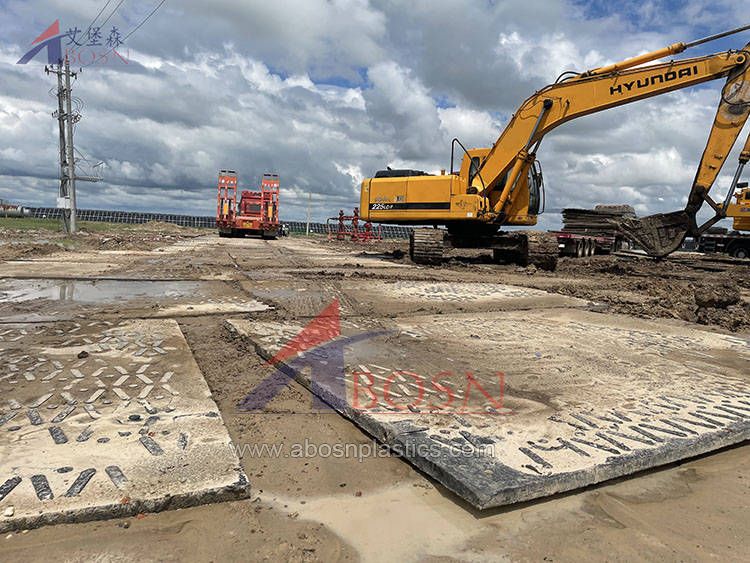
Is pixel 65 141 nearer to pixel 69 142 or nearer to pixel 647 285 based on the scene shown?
pixel 69 142

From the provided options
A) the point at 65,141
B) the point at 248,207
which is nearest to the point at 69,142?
the point at 65,141

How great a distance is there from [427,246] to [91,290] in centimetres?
784

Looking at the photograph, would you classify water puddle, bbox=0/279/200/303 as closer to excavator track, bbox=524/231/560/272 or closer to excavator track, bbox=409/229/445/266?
excavator track, bbox=409/229/445/266

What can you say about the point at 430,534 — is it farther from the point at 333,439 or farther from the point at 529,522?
the point at 333,439

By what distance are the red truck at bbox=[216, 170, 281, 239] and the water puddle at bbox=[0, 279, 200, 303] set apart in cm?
2291

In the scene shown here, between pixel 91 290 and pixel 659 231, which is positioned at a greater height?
pixel 659 231

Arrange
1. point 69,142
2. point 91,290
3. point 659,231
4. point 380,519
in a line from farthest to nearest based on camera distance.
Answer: point 69,142 → point 659,231 → point 91,290 → point 380,519

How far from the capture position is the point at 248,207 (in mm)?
32125

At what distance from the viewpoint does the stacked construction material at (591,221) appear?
2328cm

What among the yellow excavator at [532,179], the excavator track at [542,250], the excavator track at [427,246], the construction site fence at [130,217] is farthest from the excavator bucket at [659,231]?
the construction site fence at [130,217]

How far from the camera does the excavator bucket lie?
1238 centimetres

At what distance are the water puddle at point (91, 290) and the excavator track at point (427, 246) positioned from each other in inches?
241

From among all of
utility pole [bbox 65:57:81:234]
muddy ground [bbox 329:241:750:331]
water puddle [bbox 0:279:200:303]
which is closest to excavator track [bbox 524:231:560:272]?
muddy ground [bbox 329:241:750:331]

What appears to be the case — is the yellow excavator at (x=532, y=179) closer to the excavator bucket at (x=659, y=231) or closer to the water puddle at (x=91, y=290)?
the excavator bucket at (x=659, y=231)
